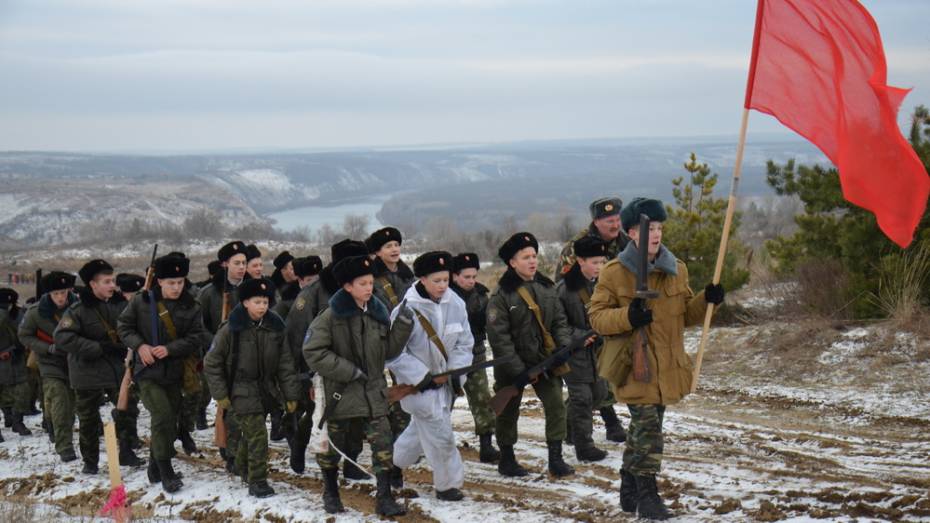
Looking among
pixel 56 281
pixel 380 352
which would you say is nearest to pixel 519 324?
pixel 380 352

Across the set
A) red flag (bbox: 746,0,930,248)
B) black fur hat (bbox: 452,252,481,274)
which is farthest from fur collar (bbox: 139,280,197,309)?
red flag (bbox: 746,0,930,248)

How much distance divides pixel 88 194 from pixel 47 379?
312 feet

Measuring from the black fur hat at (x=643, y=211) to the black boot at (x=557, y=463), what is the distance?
2.50 metres

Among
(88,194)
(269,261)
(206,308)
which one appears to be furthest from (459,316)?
(88,194)

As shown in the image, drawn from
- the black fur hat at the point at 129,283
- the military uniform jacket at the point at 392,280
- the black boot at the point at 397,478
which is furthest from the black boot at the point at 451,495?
the black fur hat at the point at 129,283

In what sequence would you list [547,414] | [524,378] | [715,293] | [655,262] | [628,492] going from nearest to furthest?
1. [715,293]
2. [655,262]
3. [628,492]
4. [524,378]
5. [547,414]

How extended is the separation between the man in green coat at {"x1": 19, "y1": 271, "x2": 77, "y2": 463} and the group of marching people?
0.06 feet

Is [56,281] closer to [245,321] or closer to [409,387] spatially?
[245,321]

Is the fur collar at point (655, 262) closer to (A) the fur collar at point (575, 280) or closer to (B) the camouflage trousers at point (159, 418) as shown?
(A) the fur collar at point (575, 280)

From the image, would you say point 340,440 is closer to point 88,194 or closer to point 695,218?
point 695,218

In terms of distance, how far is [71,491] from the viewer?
29.6 feet

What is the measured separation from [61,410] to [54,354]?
0.62 m

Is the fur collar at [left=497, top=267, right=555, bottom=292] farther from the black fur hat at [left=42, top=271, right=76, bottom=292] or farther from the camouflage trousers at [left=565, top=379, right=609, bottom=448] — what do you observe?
the black fur hat at [left=42, top=271, right=76, bottom=292]

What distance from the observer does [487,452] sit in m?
9.12
